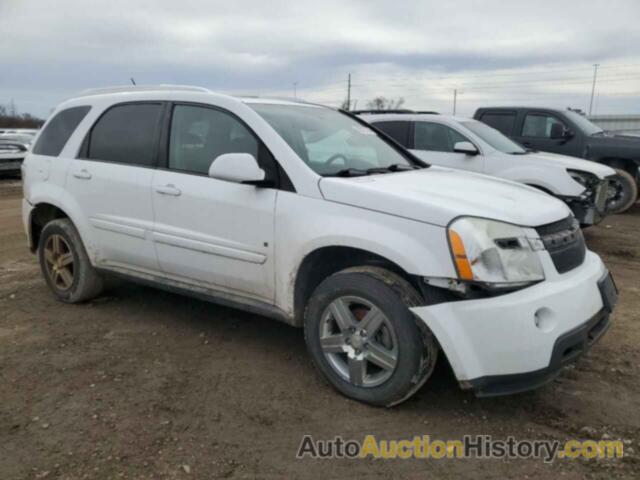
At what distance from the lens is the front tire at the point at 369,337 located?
3.06 meters

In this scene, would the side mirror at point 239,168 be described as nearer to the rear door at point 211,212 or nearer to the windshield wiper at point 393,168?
the rear door at point 211,212

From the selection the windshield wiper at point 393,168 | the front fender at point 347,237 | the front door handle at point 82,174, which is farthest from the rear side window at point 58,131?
the windshield wiper at point 393,168

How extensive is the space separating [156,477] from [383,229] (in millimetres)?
1665

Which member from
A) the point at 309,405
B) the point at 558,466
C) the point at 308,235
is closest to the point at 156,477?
the point at 309,405

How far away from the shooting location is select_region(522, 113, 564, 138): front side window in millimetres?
10453

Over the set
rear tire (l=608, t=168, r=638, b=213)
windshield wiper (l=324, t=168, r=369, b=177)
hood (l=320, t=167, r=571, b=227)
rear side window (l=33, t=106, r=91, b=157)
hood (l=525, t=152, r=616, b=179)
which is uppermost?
rear side window (l=33, t=106, r=91, b=157)

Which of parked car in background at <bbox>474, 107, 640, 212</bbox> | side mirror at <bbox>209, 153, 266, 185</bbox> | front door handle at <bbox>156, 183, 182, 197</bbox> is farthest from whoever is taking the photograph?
parked car in background at <bbox>474, 107, 640, 212</bbox>

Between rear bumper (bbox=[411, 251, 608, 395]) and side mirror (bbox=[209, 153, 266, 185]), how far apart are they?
4.20ft

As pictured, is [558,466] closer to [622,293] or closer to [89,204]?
[622,293]

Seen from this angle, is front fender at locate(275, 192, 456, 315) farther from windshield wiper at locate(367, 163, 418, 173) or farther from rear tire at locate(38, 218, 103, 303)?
rear tire at locate(38, 218, 103, 303)

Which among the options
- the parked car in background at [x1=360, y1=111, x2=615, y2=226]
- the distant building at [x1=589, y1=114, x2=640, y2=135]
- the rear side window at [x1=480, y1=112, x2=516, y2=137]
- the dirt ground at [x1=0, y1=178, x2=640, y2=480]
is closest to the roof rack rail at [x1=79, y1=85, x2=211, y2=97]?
the dirt ground at [x1=0, y1=178, x2=640, y2=480]

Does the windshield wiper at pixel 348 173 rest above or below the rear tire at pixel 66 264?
above

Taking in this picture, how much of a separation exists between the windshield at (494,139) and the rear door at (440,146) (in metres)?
0.28

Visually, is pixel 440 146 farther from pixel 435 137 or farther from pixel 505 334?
pixel 505 334
